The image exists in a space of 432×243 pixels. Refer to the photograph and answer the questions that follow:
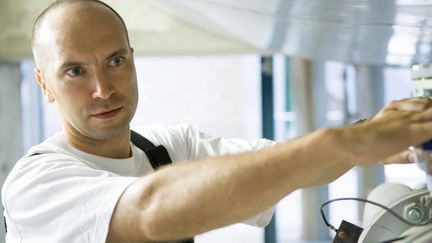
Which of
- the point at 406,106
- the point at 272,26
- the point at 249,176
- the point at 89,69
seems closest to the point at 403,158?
the point at 406,106

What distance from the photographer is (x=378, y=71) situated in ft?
11.5

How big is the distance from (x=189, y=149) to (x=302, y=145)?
734 mm

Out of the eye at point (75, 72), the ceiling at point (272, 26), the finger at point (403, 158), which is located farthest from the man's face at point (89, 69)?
the finger at point (403, 158)

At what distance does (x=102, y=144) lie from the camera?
1.27 metres

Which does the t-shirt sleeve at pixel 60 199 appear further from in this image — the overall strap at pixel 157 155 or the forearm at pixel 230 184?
the overall strap at pixel 157 155

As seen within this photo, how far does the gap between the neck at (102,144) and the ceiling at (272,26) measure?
373 mm

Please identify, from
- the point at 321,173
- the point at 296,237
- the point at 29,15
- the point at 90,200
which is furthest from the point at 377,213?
the point at 296,237

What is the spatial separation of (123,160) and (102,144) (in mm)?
53

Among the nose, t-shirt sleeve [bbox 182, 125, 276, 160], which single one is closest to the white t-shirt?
the nose

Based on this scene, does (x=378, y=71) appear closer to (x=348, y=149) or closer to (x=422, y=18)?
(x=422, y=18)

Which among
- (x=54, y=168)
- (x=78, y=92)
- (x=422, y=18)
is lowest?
(x=54, y=168)

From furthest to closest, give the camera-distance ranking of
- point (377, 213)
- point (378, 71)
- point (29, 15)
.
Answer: point (378, 71) → point (29, 15) → point (377, 213)

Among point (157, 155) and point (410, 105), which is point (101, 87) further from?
point (410, 105)

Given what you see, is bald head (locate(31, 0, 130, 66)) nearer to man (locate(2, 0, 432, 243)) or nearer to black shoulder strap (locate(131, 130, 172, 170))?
man (locate(2, 0, 432, 243))
